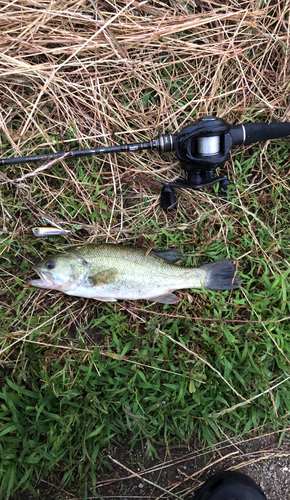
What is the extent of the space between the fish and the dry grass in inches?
7.4

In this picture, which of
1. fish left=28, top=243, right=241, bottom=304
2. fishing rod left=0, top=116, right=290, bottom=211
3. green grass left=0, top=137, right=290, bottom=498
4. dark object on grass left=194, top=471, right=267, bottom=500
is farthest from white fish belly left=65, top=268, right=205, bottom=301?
dark object on grass left=194, top=471, right=267, bottom=500

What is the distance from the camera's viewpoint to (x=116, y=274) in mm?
2576

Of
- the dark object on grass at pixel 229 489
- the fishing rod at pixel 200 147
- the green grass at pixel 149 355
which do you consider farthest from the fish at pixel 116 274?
the dark object on grass at pixel 229 489

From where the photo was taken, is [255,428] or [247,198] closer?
[255,428]

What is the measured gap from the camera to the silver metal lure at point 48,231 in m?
2.68

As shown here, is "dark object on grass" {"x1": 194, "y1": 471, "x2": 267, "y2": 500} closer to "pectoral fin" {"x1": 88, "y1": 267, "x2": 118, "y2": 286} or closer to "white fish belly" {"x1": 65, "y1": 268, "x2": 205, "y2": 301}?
"white fish belly" {"x1": 65, "y1": 268, "x2": 205, "y2": 301}

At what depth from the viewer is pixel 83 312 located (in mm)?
2783

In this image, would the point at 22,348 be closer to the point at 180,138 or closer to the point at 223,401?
the point at 223,401

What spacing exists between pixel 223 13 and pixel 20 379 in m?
4.10

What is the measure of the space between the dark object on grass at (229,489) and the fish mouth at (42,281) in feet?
7.52

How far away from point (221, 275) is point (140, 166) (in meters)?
1.37

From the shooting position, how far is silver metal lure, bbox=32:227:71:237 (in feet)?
8.80

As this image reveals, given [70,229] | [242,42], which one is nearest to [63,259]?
[70,229]

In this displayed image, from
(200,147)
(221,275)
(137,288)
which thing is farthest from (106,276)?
(200,147)
